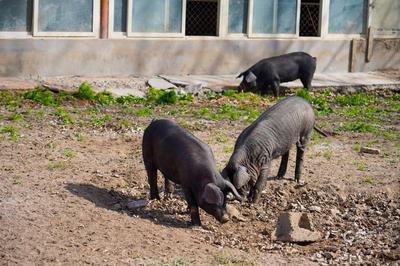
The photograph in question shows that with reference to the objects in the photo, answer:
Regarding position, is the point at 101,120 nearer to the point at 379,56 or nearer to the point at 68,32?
the point at 68,32

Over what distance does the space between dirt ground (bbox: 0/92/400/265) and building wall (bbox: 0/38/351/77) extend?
3694 millimetres

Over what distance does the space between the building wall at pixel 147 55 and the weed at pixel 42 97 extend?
1.67 meters

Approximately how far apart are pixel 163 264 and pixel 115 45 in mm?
10136

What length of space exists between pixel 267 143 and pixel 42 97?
18.1ft

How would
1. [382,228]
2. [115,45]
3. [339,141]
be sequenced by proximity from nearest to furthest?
[382,228] → [339,141] → [115,45]

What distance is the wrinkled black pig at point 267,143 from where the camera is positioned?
10188mm

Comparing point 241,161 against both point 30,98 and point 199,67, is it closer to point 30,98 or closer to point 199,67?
point 30,98

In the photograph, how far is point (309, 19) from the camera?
21.3 meters

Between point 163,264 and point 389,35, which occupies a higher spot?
point 389,35

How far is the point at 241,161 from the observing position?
33.7ft

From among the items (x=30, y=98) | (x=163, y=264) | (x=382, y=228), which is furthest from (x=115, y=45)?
(x=163, y=264)

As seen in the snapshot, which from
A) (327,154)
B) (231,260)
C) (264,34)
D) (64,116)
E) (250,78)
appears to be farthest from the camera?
(264,34)

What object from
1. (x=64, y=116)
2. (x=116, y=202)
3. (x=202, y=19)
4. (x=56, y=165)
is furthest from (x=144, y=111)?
(x=202, y=19)

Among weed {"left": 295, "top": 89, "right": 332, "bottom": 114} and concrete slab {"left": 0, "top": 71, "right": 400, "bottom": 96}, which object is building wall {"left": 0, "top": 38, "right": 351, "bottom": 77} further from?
weed {"left": 295, "top": 89, "right": 332, "bottom": 114}
